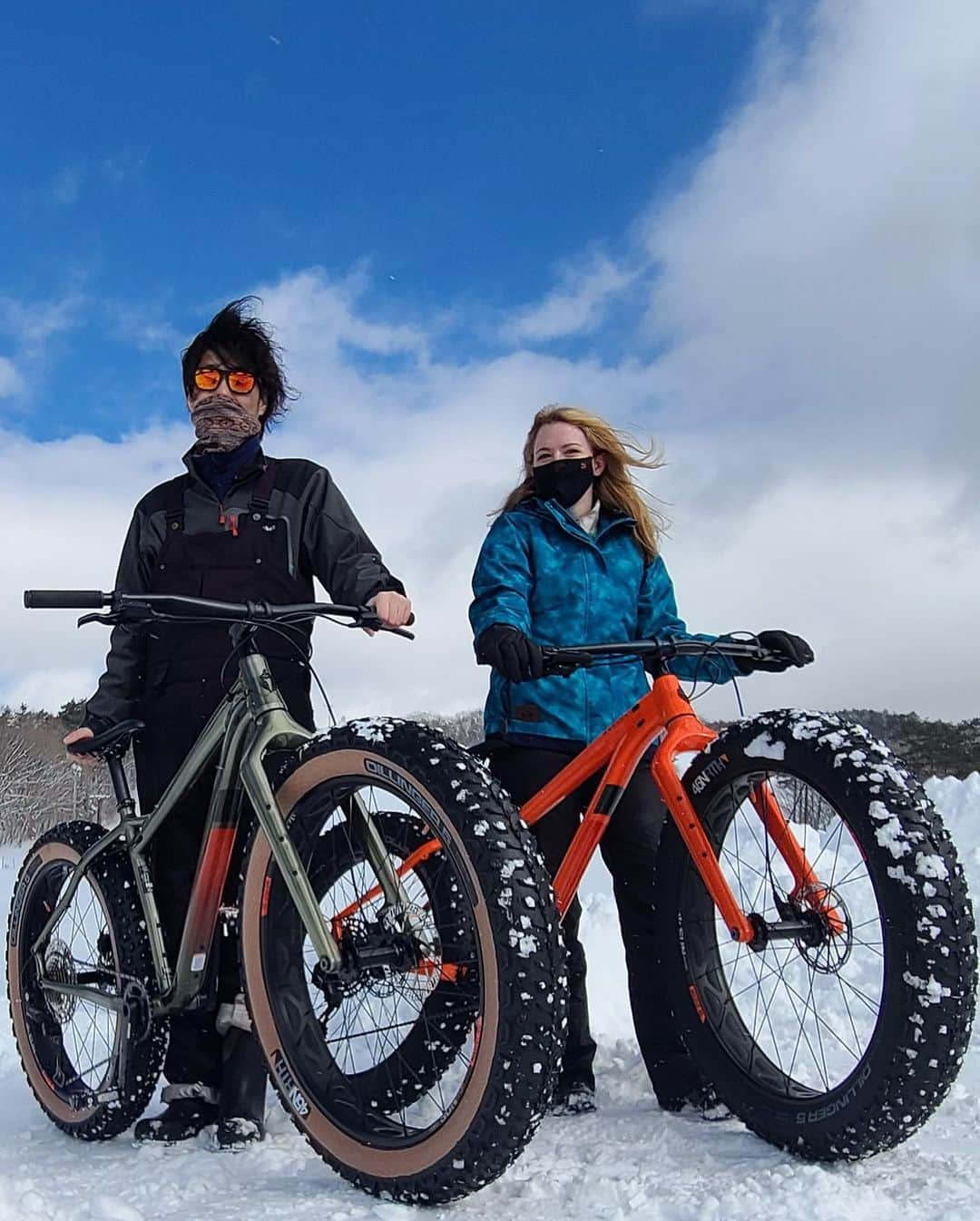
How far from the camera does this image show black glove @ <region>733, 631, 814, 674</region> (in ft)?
11.1

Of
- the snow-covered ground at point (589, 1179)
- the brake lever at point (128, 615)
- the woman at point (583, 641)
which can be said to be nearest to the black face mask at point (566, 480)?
the woman at point (583, 641)

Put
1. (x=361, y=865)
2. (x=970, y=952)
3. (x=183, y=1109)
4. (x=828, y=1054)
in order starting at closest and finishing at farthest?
(x=970, y=952) < (x=361, y=865) < (x=183, y=1109) < (x=828, y=1054)

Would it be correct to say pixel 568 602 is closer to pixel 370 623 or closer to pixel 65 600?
pixel 370 623

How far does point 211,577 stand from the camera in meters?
3.80

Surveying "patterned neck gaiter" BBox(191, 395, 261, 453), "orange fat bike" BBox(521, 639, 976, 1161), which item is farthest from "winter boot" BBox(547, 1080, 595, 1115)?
"patterned neck gaiter" BBox(191, 395, 261, 453)

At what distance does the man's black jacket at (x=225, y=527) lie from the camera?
3.87m

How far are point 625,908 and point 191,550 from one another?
6.71ft

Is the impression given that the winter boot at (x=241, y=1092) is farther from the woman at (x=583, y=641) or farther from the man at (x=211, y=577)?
the woman at (x=583, y=641)

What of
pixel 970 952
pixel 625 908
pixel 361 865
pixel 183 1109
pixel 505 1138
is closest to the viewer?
pixel 505 1138

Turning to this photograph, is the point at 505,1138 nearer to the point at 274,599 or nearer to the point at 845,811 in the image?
the point at 845,811

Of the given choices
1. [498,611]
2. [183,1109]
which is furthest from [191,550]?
[183,1109]

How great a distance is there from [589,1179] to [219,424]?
2845 millimetres

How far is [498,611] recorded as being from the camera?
11.4 ft

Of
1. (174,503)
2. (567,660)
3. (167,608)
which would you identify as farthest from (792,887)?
(174,503)
